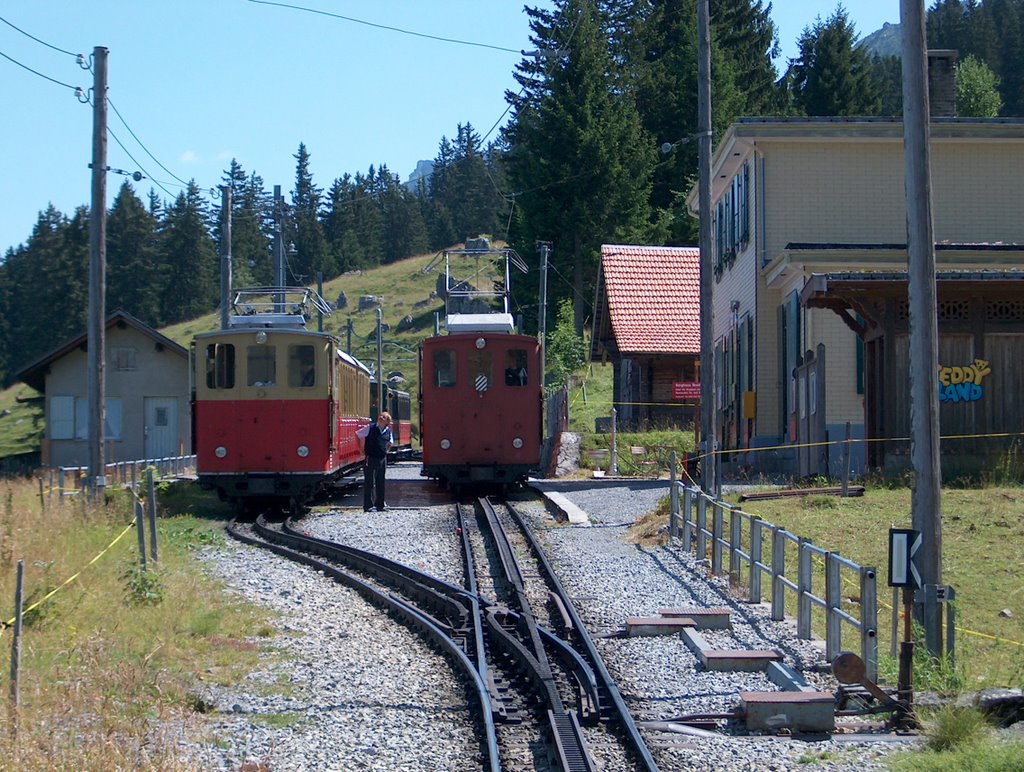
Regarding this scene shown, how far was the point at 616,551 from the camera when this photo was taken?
16.2 metres

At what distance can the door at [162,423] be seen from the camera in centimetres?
4419

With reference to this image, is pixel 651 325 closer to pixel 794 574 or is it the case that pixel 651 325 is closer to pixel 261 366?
pixel 261 366

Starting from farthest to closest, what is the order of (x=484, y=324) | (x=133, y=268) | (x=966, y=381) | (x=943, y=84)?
(x=133, y=268), (x=943, y=84), (x=484, y=324), (x=966, y=381)

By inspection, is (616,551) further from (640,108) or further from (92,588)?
(640,108)

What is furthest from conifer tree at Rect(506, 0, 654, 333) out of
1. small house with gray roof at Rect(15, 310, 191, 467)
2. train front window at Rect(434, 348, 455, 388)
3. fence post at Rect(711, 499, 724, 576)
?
fence post at Rect(711, 499, 724, 576)

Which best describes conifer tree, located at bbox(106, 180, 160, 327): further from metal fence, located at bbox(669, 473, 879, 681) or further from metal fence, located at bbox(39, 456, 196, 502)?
metal fence, located at bbox(669, 473, 879, 681)

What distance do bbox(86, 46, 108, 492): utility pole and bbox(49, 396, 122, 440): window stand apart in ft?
81.5

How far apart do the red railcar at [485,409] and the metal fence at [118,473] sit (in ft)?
17.5

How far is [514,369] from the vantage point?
24047mm

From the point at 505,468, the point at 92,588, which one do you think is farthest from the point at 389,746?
the point at 505,468

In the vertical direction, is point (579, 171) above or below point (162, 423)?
above

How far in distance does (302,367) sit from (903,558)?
14.6 metres

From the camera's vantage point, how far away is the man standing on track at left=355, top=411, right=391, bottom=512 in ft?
69.8

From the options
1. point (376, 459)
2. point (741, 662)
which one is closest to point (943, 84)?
point (376, 459)
